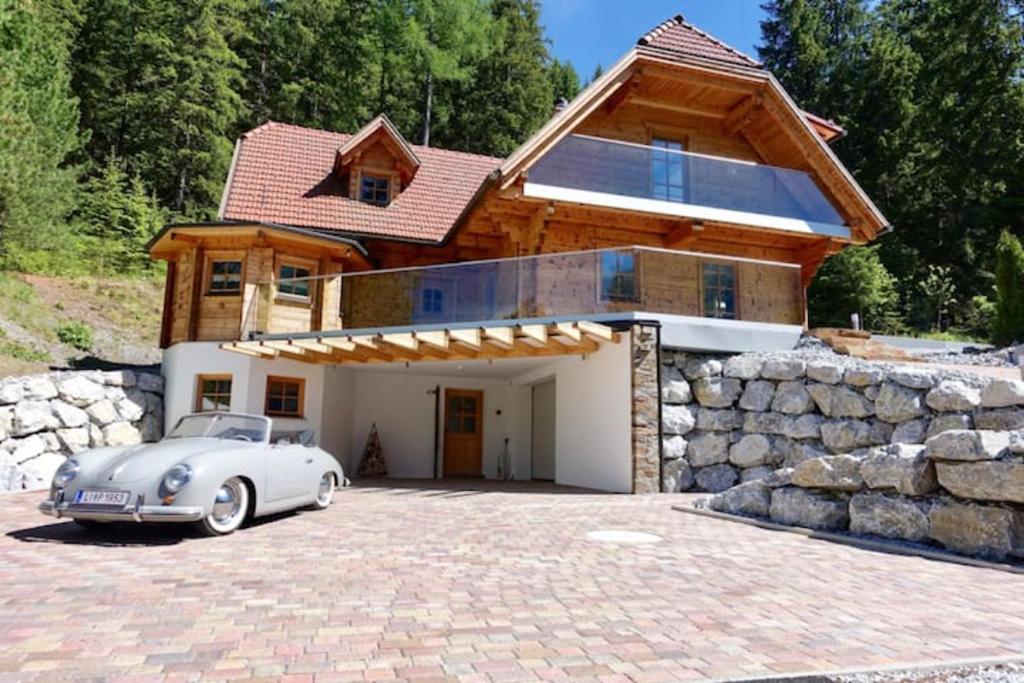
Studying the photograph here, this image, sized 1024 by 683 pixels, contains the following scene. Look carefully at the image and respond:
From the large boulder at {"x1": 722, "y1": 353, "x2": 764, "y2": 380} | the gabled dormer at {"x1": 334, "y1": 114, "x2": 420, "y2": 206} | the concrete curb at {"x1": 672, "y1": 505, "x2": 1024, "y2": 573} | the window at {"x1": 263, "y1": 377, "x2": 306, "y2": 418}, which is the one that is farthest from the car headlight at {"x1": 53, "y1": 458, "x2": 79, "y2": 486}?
the gabled dormer at {"x1": 334, "y1": 114, "x2": 420, "y2": 206}

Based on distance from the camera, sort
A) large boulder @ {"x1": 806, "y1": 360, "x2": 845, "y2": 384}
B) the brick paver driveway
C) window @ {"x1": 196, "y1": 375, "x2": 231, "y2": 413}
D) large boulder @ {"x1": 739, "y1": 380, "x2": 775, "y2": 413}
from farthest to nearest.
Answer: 1. window @ {"x1": 196, "y1": 375, "x2": 231, "y2": 413}
2. large boulder @ {"x1": 739, "y1": 380, "x2": 775, "y2": 413}
3. large boulder @ {"x1": 806, "y1": 360, "x2": 845, "y2": 384}
4. the brick paver driveway

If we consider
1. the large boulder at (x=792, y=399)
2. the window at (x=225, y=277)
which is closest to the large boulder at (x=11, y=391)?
the window at (x=225, y=277)

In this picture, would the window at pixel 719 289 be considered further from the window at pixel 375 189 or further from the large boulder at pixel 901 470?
the window at pixel 375 189

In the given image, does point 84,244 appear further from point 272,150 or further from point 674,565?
point 674,565

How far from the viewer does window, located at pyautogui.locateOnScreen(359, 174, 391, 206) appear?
54.6ft

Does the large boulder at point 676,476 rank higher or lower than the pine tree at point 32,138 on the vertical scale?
lower

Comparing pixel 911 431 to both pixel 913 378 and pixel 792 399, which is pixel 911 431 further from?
pixel 792 399

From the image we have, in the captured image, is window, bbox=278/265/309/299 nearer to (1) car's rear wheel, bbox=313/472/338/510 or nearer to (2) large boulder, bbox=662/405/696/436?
(1) car's rear wheel, bbox=313/472/338/510

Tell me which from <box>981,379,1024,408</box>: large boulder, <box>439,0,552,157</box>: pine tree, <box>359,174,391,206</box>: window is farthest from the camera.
Result: <box>439,0,552,157</box>: pine tree

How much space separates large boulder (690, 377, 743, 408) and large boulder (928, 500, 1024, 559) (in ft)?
17.0

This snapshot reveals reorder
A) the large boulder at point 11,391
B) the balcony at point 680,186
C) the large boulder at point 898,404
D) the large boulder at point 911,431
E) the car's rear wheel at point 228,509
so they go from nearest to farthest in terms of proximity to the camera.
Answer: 1. the car's rear wheel at point 228,509
2. the large boulder at point 911,431
3. the large boulder at point 898,404
4. the large boulder at point 11,391
5. the balcony at point 680,186

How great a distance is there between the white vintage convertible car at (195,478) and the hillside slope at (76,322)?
9.22 meters

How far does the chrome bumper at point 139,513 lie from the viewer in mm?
5707

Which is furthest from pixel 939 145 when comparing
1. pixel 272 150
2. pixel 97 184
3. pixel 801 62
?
pixel 97 184
